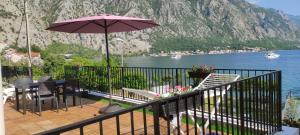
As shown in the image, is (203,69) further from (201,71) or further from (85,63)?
(85,63)

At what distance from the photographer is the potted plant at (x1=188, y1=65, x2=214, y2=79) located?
8055 mm

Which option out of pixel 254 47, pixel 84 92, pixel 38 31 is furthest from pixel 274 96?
pixel 254 47

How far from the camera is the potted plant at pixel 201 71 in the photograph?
26.4 feet

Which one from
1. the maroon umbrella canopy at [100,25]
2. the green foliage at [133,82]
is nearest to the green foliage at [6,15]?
the green foliage at [133,82]

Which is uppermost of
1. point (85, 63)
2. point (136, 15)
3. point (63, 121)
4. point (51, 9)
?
point (136, 15)

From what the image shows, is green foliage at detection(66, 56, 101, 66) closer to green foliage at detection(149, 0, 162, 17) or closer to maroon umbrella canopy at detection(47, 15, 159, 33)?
maroon umbrella canopy at detection(47, 15, 159, 33)

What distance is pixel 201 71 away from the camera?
812cm

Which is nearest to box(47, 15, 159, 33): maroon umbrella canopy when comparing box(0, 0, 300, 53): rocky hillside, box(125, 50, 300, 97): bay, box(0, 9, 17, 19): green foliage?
box(125, 50, 300, 97): bay

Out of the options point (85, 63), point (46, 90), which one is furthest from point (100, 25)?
point (85, 63)

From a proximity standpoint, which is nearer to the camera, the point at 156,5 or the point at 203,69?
the point at 203,69

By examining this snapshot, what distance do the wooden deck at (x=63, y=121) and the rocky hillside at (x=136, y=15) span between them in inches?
1580

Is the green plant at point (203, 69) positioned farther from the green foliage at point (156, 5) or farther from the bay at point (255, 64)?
the green foliage at point (156, 5)

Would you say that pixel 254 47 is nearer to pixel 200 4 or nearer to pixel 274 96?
pixel 200 4

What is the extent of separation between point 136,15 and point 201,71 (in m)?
122
